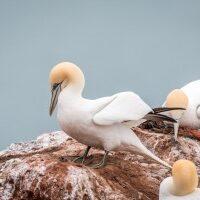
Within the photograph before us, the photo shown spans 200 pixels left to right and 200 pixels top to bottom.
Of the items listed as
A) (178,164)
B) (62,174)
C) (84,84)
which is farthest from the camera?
(84,84)

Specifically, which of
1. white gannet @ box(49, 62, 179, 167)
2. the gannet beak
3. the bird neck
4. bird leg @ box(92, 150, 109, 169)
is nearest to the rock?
A: bird leg @ box(92, 150, 109, 169)

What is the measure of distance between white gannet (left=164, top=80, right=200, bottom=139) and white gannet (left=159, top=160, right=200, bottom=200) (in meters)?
4.19

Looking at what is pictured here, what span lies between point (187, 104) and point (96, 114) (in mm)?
3582

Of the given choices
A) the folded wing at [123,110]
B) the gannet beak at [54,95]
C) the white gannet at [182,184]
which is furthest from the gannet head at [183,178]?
the gannet beak at [54,95]


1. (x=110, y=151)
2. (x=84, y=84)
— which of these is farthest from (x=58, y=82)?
(x=110, y=151)

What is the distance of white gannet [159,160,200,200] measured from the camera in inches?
666

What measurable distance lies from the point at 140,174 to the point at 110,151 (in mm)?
1077

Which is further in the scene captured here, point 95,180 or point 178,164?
point 95,180

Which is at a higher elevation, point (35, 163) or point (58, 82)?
point (58, 82)

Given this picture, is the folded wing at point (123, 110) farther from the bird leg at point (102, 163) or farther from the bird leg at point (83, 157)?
the bird leg at point (83, 157)

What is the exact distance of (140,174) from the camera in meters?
19.4

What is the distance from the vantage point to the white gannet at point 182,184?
55.5 feet

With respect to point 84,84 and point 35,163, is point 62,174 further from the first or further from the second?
point 84,84

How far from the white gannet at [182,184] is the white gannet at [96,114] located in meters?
2.01
